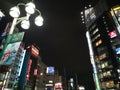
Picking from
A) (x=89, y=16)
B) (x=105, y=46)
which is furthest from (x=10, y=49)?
(x=89, y=16)

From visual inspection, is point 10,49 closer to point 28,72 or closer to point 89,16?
point 28,72

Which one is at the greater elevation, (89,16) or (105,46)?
(89,16)

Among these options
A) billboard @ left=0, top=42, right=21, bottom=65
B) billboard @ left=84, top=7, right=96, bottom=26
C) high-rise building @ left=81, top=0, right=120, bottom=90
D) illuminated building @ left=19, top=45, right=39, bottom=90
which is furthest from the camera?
billboard @ left=84, top=7, right=96, bottom=26

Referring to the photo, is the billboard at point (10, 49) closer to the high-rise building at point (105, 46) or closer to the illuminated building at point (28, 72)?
the illuminated building at point (28, 72)

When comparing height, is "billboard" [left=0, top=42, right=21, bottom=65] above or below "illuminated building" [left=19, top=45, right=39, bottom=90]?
below

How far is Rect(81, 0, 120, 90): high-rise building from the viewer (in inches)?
2136

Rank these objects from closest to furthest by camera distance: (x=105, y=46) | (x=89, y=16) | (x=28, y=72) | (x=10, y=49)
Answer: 1. (x=10, y=49)
2. (x=28, y=72)
3. (x=105, y=46)
4. (x=89, y=16)

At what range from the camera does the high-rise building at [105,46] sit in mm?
54250

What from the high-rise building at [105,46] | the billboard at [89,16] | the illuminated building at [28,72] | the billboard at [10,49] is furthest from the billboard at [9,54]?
the billboard at [89,16]

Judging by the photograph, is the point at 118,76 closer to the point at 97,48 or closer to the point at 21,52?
the point at 97,48

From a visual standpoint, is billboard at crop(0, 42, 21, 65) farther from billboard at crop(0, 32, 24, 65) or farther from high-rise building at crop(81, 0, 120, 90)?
high-rise building at crop(81, 0, 120, 90)

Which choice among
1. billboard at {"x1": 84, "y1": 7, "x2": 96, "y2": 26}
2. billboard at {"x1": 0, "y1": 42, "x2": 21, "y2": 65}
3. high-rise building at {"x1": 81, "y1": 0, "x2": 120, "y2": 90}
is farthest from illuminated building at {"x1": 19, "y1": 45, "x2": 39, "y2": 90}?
billboard at {"x1": 0, "y1": 42, "x2": 21, "y2": 65}

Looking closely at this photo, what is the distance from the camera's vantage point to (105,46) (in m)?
63.1

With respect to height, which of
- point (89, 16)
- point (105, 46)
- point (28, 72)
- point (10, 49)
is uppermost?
point (89, 16)
